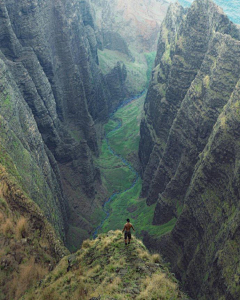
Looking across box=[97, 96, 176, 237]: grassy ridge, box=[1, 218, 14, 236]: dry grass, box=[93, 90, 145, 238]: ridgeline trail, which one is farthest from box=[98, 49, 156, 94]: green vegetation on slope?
box=[1, 218, 14, 236]: dry grass

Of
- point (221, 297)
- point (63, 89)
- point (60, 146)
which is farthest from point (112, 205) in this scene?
point (221, 297)

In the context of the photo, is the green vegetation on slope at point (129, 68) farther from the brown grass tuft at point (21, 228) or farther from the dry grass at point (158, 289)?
the dry grass at point (158, 289)

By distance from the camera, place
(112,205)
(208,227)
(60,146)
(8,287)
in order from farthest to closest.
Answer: (112,205) → (60,146) → (208,227) → (8,287)

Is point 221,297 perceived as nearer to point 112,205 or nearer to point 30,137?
point 30,137

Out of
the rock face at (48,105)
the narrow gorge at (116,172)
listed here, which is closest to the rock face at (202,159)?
the narrow gorge at (116,172)

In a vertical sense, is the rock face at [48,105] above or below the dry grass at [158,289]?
below

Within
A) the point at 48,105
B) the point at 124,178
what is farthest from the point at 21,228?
the point at 124,178
